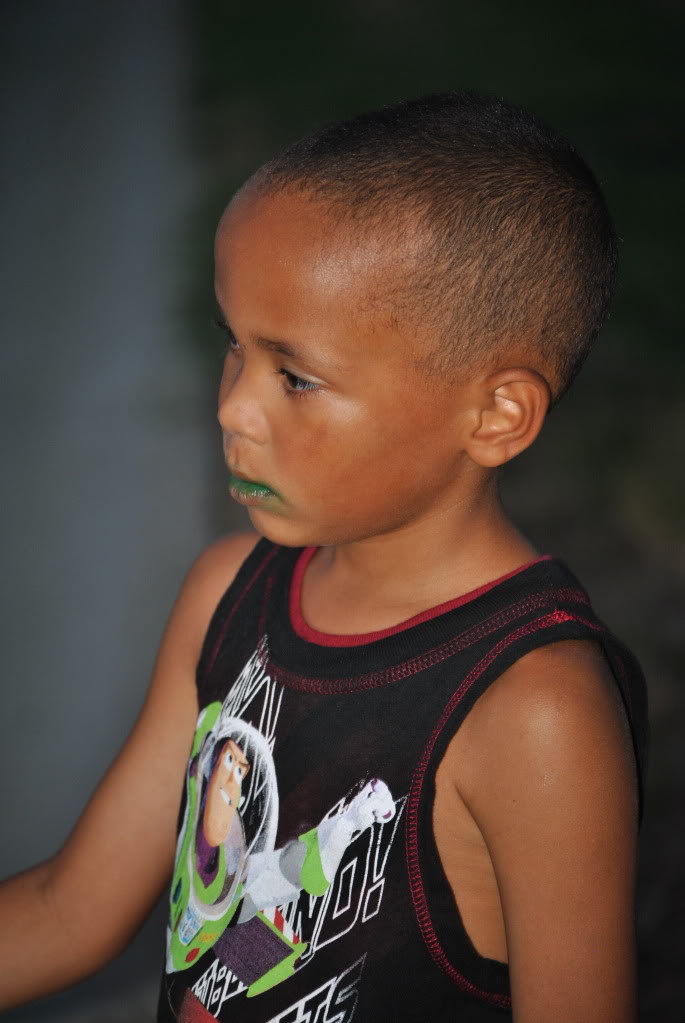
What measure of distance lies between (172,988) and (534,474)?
6.08 ft

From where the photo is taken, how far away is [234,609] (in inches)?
44.8

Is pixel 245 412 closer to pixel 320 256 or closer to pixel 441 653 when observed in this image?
pixel 320 256

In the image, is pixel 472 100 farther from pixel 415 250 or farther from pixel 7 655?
pixel 7 655

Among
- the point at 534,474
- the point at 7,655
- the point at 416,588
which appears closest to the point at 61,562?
the point at 7,655

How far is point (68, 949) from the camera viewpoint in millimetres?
1143

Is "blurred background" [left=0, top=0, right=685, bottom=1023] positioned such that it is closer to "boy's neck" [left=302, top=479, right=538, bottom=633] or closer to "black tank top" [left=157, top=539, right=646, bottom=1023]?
"black tank top" [left=157, top=539, right=646, bottom=1023]

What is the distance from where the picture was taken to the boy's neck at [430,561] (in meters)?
1.01

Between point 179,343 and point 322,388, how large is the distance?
2187mm

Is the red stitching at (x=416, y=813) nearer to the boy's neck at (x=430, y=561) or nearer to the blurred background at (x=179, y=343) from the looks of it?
the boy's neck at (x=430, y=561)

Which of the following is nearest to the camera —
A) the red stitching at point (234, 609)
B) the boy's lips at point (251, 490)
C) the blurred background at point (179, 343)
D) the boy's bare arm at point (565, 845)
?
the boy's bare arm at point (565, 845)

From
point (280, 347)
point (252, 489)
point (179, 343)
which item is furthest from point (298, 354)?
point (179, 343)

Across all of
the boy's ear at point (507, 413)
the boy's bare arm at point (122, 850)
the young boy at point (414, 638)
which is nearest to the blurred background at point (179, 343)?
the boy's bare arm at point (122, 850)

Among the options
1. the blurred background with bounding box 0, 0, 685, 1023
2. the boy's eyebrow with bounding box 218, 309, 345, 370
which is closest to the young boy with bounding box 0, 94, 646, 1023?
the boy's eyebrow with bounding box 218, 309, 345, 370

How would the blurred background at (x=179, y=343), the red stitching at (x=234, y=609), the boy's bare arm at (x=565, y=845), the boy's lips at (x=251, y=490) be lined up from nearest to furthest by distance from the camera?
the boy's bare arm at (x=565, y=845) → the boy's lips at (x=251, y=490) → the red stitching at (x=234, y=609) → the blurred background at (x=179, y=343)
